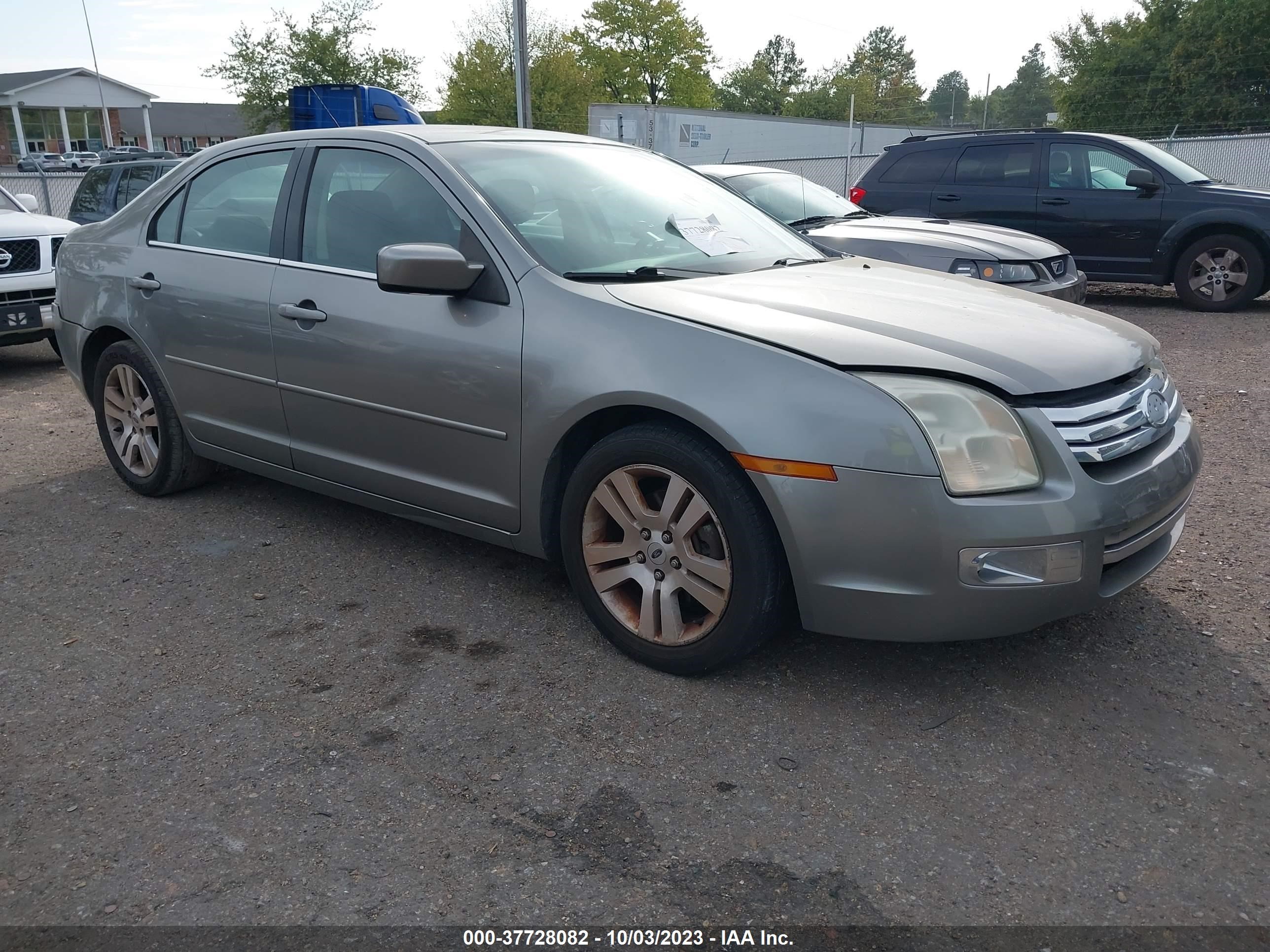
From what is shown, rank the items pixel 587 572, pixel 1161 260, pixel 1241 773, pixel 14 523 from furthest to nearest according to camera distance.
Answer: pixel 1161 260 → pixel 14 523 → pixel 587 572 → pixel 1241 773

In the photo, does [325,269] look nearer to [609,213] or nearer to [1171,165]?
[609,213]

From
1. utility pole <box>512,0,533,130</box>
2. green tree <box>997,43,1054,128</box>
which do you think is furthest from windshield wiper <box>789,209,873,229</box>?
green tree <box>997,43,1054,128</box>

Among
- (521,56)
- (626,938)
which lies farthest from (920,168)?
(626,938)

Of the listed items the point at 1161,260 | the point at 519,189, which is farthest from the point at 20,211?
the point at 1161,260

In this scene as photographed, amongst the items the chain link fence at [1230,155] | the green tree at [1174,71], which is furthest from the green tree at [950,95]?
the chain link fence at [1230,155]

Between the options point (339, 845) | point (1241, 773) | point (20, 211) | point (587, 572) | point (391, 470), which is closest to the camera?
point (339, 845)

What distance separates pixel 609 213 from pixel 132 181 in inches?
434

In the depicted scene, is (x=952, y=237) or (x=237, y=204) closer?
(x=237, y=204)

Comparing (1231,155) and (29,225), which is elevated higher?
(1231,155)

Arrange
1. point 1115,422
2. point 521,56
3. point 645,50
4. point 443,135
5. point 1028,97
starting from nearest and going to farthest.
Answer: point 1115,422 → point 443,135 → point 521,56 → point 645,50 → point 1028,97

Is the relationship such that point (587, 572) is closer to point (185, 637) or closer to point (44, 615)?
point (185, 637)

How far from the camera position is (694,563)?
119 inches

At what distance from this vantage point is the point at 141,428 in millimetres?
4906

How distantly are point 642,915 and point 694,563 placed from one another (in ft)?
3.58
